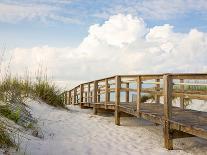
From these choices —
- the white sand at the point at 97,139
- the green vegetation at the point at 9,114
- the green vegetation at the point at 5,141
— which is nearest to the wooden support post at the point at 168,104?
the white sand at the point at 97,139

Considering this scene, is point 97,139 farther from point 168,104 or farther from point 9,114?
point 9,114

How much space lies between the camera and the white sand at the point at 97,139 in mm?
7328

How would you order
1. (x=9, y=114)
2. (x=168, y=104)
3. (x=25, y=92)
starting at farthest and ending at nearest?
(x=25, y=92) < (x=9, y=114) < (x=168, y=104)

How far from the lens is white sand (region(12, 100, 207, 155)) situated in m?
7.33

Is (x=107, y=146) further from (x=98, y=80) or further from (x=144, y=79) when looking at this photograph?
(x=98, y=80)

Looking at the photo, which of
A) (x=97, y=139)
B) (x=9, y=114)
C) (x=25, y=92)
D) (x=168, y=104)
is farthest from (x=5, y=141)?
(x=25, y=92)

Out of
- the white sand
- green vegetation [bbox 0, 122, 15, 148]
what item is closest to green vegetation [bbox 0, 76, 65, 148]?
the white sand

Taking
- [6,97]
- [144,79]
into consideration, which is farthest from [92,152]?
[6,97]

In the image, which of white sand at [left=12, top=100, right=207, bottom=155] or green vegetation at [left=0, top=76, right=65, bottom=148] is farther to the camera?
green vegetation at [left=0, top=76, right=65, bottom=148]

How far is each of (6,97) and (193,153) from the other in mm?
5537

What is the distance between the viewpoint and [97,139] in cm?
886

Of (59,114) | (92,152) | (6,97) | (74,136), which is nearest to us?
(92,152)

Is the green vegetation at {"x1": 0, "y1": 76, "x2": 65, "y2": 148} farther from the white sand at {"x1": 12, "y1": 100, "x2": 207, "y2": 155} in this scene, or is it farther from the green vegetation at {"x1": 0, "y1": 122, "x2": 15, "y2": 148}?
the green vegetation at {"x1": 0, "y1": 122, "x2": 15, "y2": 148}

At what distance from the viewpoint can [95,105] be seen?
15000 mm
